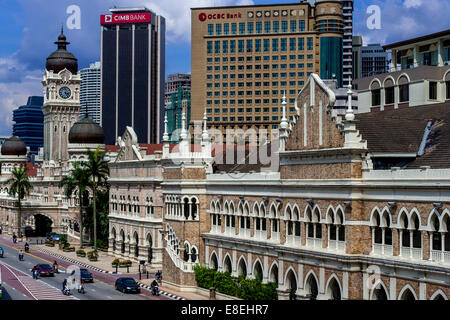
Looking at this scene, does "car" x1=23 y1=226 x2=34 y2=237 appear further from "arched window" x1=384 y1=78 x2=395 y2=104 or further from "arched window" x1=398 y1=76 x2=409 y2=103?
"arched window" x1=398 y1=76 x2=409 y2=103

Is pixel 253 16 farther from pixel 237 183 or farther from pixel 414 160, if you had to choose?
pixel 414 160

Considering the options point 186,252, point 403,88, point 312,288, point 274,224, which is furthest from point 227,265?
point 403,88

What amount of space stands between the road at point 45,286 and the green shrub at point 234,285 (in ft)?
11.6

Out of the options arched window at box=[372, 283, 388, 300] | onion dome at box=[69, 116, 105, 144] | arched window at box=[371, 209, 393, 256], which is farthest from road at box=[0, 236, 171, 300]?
onion dome at box=[69, 116, 105, 144]

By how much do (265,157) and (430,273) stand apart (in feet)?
89.2

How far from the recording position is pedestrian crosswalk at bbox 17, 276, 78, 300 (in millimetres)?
57312

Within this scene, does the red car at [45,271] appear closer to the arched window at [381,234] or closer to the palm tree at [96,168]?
the palm tree at [96,168]

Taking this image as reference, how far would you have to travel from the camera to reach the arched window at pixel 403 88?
189 ft

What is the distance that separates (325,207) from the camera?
152ft

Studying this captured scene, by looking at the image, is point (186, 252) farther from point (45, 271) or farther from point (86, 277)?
point (45, 271)

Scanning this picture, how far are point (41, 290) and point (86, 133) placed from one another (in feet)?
191

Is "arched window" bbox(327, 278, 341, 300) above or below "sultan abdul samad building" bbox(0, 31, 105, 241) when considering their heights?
below

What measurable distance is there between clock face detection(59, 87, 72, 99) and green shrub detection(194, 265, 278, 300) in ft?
319
